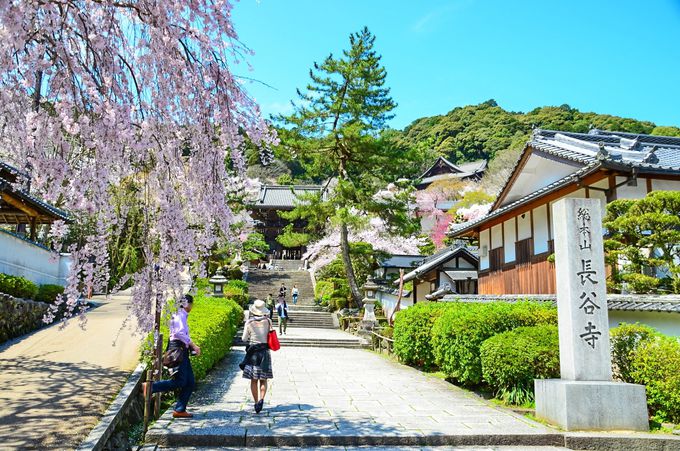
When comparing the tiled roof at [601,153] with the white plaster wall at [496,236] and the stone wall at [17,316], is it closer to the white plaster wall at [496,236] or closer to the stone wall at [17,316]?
the white plaster wall at [496,236]

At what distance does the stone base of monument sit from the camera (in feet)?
21.4

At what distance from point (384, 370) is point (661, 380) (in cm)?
714

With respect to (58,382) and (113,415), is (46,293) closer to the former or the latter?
(58,382)

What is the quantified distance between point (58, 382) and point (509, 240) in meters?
14.7

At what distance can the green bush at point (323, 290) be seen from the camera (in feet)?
109

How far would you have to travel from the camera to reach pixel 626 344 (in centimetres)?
757

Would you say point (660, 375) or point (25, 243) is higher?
point (25, 243)

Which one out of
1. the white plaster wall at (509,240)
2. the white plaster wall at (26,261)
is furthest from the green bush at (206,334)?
the white plaster wall at (509,240)

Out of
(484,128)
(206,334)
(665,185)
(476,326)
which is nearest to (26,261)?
(206,334)

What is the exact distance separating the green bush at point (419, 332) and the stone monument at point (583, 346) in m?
4.57

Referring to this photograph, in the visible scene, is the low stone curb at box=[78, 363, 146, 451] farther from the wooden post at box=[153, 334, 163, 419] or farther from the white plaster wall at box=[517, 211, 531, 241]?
the white plaster wall at box=[517, 211, 531, 241]

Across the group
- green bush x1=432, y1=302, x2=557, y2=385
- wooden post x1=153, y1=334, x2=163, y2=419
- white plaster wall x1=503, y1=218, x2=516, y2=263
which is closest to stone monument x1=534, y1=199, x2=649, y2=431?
green bush x1=432, y1=302, x2=557, y2=385

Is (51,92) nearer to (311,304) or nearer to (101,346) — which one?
(101,346)

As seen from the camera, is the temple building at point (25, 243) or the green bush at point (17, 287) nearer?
the green bush at point (17, 287)
